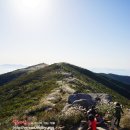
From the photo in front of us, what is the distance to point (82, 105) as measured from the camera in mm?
27297

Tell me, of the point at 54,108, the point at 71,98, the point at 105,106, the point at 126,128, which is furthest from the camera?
the point at 71,98

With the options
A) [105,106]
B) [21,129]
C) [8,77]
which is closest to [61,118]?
[21,129]

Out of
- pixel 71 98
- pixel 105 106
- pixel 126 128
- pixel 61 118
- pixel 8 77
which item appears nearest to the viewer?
pixel 126 128

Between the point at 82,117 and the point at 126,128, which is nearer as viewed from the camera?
the point at 126,128

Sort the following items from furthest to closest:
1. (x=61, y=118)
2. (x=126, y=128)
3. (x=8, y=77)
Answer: (x=8, y=77) < (x=61, y=118) < (x=126, y=128)

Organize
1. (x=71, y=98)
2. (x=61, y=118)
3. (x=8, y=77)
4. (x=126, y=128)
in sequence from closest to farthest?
(x=126, y=128) < (x=61, y=118) < (x=71, y=98) < (x=8, y=77)

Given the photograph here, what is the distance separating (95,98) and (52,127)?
1068 centimetres

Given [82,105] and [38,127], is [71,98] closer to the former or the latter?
[82,105]

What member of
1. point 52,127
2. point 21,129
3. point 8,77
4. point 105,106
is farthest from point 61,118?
point 8,77

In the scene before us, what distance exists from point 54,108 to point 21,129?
23.2 feet

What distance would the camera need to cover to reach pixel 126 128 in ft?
70.5

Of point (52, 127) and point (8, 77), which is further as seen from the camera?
point (8, 77)

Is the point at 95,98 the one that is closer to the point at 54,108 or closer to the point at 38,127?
the point at 54,108

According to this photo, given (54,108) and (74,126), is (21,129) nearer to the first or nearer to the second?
(74,126)
